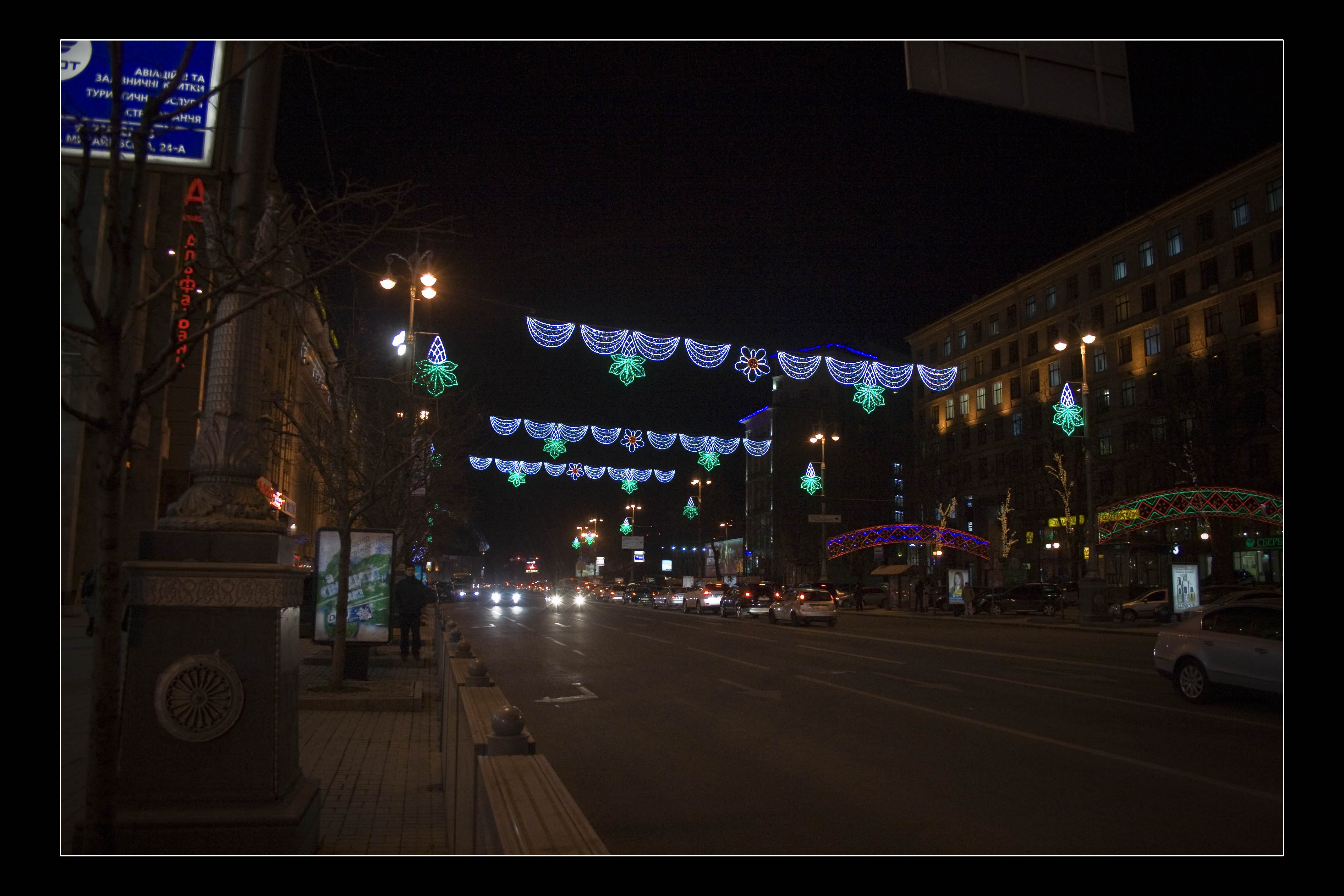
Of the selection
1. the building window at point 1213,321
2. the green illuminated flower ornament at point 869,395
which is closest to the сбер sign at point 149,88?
the green illuminated flower ornament at point 869,395

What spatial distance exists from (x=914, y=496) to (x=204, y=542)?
70907 mm

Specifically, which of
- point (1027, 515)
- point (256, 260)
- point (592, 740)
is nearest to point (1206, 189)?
point (1027, 515)

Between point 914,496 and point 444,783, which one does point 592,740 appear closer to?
point 444,783

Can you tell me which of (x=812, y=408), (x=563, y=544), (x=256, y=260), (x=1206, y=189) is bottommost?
(x=563, y=544)

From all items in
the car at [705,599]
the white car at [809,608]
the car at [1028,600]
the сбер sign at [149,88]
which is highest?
the сбер sign at [149,88]

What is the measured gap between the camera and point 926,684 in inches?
621

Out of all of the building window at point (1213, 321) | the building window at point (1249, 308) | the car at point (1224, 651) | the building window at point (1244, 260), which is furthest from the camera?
the building window at point (1213, 321)

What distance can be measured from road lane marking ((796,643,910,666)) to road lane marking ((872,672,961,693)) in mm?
2190

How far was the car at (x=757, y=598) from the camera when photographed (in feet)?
162

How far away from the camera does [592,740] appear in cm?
1101

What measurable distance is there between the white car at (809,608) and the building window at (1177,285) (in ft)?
98.7

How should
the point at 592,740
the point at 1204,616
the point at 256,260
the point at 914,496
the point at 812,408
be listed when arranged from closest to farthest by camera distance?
1. the point at 256,260
2. the point at 592,740
3. the point at 1204,616
4. the point at 914,496
5. the point at 812,408

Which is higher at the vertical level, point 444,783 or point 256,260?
point 256,260

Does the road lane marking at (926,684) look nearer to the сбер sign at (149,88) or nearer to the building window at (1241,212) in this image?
the сбер sign at (149,88)
